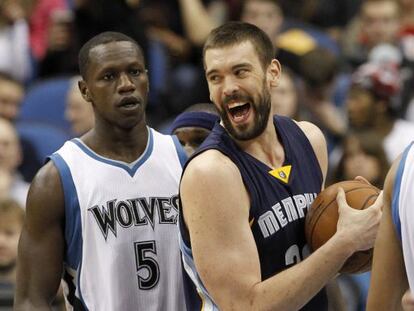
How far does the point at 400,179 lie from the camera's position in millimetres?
3689

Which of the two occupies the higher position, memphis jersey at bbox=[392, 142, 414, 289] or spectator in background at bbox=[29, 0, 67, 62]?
spectator in background at bbox=[29, 0, 67, 62]

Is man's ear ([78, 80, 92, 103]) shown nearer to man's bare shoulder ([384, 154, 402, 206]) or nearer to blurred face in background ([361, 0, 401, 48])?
man's bare shoulder ([384, 154, 402, 206])

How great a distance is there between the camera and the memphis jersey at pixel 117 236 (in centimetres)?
465

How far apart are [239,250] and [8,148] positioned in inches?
151

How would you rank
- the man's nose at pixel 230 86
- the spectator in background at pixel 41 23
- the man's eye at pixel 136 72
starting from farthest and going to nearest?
the spectator in background at pixel 41 23 → the man's eye at pixel 136 72 → the man's nose at pixel 230 86

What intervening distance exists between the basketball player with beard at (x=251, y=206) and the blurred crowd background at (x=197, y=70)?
2.82 metres

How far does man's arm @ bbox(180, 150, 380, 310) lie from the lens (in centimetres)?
409

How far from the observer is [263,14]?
9203mm

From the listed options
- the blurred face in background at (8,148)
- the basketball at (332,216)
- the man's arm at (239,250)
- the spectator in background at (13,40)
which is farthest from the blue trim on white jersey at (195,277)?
the spectator in background at (13,40)

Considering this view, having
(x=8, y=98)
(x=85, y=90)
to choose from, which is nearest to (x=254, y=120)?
(x=85, y=90)

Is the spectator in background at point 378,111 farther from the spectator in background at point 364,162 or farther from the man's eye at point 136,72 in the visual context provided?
the man's eye at point 136,72

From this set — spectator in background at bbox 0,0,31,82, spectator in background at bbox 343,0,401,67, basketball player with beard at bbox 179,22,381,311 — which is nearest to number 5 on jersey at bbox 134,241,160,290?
basketball player with beard at bbox 179,22,381,311

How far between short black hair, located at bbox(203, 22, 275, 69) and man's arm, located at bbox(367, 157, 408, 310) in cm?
85

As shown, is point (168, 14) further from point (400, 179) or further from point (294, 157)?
point (400, 179)
